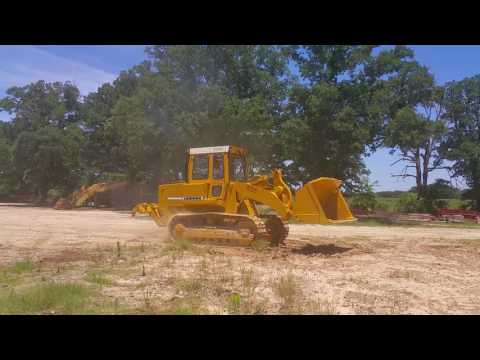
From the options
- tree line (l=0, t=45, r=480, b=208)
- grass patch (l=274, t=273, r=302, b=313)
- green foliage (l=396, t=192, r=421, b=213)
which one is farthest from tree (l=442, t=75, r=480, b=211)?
grass patch (l=274, t=273, r=302, b=313)

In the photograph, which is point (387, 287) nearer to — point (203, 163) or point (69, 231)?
point (203, 163)

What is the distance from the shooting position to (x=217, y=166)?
1386 centimetres

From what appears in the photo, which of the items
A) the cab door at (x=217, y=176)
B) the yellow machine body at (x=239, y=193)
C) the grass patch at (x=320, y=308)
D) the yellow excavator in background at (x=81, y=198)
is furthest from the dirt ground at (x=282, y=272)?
the yellow excavator in background at (x=81, y=198)

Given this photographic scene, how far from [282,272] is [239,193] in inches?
168

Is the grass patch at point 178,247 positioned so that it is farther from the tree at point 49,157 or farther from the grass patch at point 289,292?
the tree at point 49,157

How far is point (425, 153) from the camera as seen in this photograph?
40469 millimetres

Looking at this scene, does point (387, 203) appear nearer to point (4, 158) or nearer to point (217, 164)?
point (217, 164)

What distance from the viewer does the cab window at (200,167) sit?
1410 cm

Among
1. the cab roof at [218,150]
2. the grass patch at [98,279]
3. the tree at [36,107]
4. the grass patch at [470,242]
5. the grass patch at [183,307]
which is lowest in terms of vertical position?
the grass patch at [183,307]

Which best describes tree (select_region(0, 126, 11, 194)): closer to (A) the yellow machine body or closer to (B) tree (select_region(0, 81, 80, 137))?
(B) tree (select_region(0, 81, 80, 137))

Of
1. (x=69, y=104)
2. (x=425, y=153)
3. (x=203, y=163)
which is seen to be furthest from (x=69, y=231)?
(x=69, y=104)

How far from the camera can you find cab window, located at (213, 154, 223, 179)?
1374 cm

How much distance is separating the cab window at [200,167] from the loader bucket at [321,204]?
322 cm

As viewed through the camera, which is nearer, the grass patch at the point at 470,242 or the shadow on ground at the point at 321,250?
the shadow on ground at the point at 321,250
